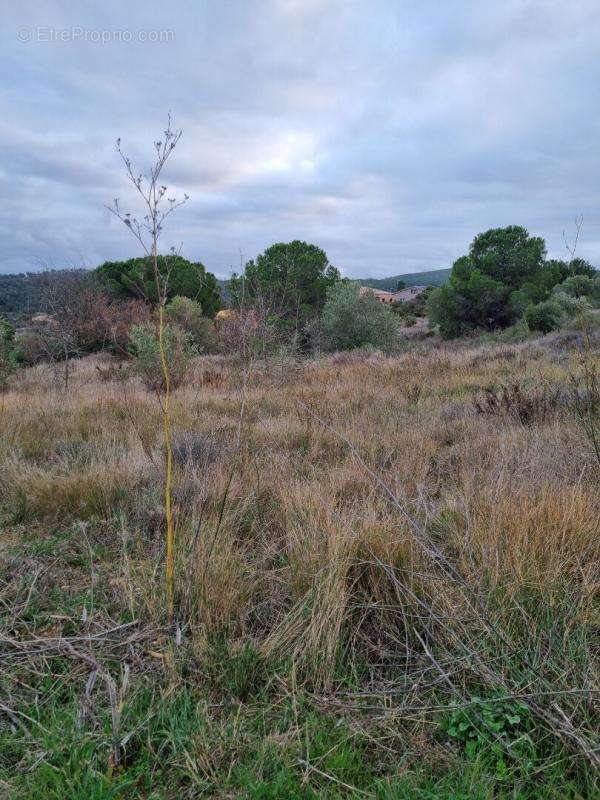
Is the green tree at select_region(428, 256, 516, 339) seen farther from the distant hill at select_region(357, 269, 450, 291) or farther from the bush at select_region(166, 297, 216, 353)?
the distant hill at select_region(357, 269, 450, 291)

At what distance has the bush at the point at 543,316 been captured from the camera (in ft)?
74.1

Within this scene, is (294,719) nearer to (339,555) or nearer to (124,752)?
(124,752)

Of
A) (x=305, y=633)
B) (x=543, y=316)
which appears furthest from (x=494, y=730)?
(x=543, y=316)

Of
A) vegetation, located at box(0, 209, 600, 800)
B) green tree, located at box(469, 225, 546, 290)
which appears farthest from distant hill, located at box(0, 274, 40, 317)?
green tree, located at box(469, 225, 546, 290)

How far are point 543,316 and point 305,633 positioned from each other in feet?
80.7

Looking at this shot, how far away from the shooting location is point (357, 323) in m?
20.1

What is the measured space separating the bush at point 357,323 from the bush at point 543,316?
24.5 ft

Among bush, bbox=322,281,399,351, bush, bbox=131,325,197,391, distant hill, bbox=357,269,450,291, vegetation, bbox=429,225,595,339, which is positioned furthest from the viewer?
distant hill, bbox=357,269,450,291

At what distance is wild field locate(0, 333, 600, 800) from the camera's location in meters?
1.45

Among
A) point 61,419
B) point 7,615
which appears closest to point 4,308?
point 61,419

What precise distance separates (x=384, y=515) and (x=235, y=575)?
895mm

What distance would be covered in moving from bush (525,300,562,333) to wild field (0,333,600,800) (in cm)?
2152

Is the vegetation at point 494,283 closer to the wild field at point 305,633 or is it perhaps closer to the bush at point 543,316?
the bush at point 543,316

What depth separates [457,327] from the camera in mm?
29188
